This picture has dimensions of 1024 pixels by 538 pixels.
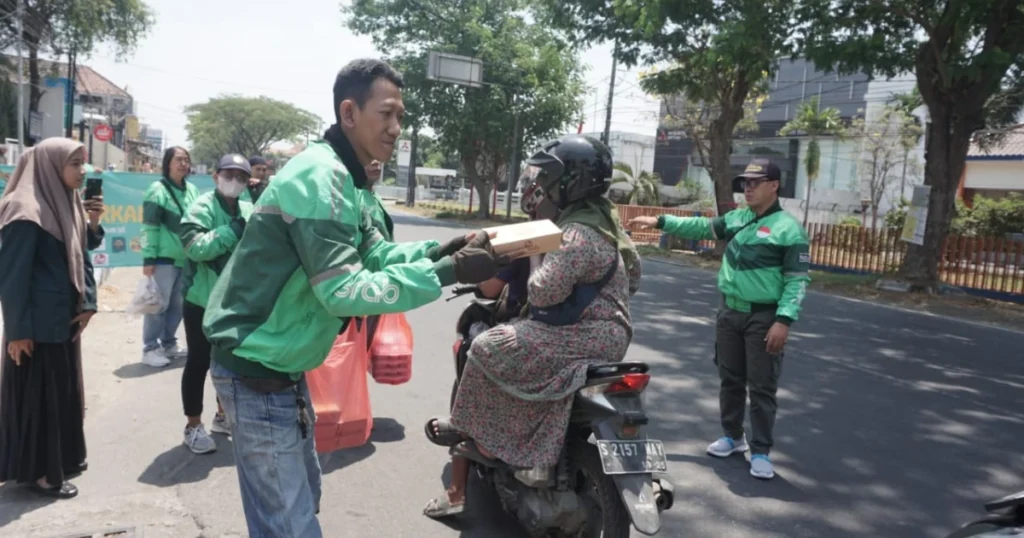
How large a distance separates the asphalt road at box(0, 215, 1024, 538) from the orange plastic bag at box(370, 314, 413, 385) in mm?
502

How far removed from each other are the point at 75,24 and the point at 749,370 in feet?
109

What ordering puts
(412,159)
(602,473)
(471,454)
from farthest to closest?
(412,159), (471,454), (602,473)

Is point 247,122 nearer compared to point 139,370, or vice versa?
point 139,370

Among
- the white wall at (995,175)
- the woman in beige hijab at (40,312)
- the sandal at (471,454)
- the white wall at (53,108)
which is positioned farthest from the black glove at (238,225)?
the white wall at (53,108)

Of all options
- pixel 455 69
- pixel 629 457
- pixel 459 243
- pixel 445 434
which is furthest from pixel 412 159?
pixel 459 243

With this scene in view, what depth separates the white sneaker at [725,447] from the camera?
5.01 meters

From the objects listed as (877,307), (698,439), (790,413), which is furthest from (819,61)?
(698,439)

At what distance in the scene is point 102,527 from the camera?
12.1ft

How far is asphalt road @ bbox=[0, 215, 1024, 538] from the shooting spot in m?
3.93

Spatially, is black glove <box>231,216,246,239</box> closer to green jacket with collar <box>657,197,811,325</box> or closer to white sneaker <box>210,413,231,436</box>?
white sneaker <box>210,413,231,436</box>

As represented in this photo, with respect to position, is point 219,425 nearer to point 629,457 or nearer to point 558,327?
point 558,327

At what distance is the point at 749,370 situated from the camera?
4723 mm

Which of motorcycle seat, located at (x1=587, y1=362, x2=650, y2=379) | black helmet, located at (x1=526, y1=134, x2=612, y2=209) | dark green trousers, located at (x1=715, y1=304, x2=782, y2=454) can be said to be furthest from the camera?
dark green trousers, located at (x1=715, y1=304, x2=782, y2=454)

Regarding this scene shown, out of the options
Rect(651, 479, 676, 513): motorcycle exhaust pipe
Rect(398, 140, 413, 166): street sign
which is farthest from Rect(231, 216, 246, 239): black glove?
Rect(398, 140, 413, 166): street sign
